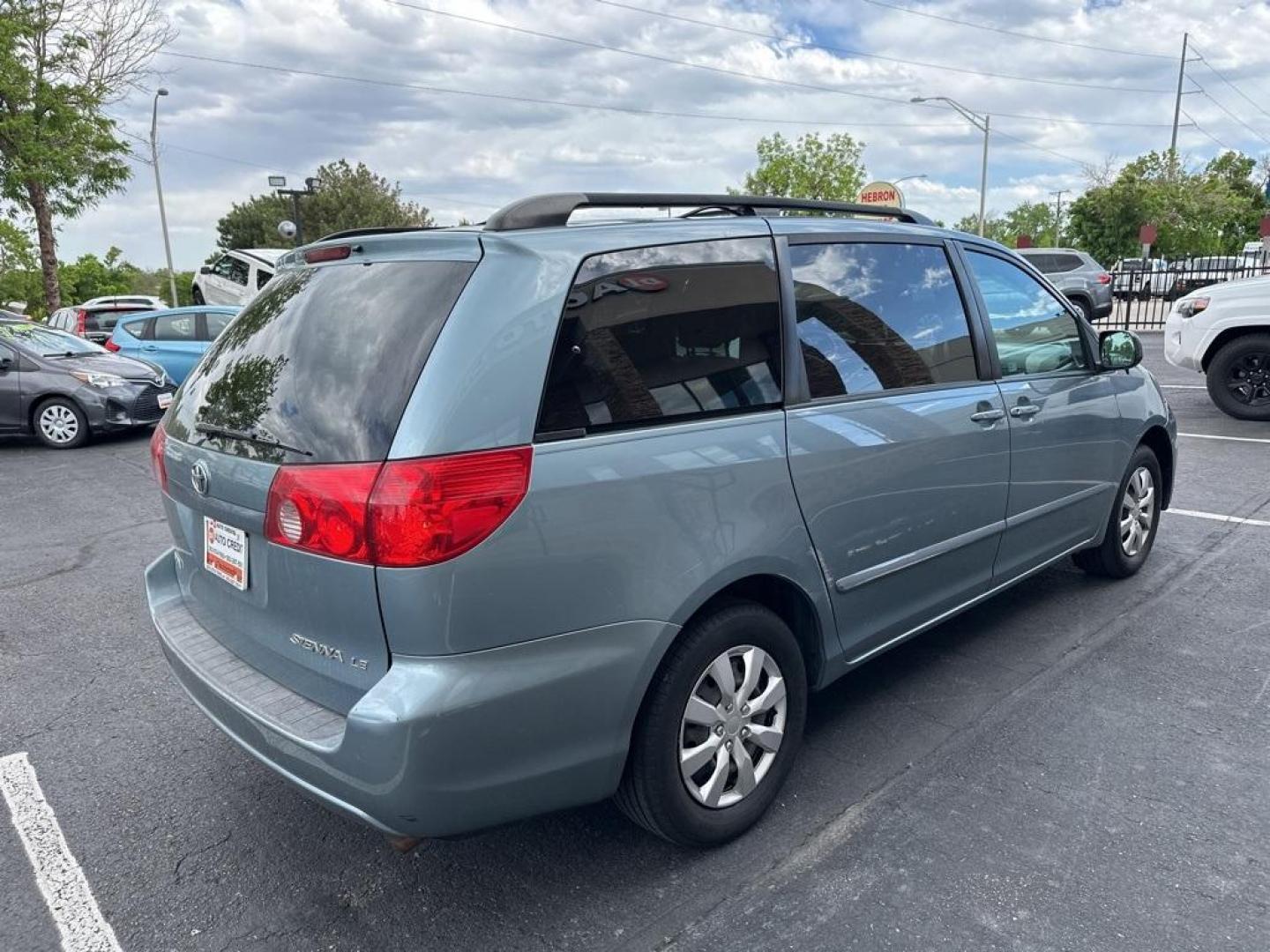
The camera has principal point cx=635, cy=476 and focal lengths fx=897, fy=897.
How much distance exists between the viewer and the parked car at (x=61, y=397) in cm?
980

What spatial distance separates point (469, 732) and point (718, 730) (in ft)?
2.63

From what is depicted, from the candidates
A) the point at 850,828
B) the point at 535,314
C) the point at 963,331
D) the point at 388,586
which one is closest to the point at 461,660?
the point at 388,586

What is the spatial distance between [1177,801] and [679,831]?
158 cm

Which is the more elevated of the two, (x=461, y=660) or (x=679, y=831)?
(x=461, y=660)

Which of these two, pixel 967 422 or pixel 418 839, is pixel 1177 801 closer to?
pixel 967 422

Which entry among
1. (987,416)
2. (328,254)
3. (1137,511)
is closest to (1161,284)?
(1137,511)

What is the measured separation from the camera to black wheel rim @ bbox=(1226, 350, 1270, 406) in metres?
9.01

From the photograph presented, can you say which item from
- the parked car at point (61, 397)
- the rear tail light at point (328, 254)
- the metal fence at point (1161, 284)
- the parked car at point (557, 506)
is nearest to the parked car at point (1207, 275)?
the metal fence at point (1161, 284)

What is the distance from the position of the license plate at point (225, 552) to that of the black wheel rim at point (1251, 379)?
32.5 ft

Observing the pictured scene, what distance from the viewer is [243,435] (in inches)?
93.4

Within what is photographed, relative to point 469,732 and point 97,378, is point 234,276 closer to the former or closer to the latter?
point 97,378

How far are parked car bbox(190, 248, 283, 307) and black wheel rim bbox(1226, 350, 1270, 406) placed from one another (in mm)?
17344

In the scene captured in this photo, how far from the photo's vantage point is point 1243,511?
5891 millimetres

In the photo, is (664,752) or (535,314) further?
(664,752)
